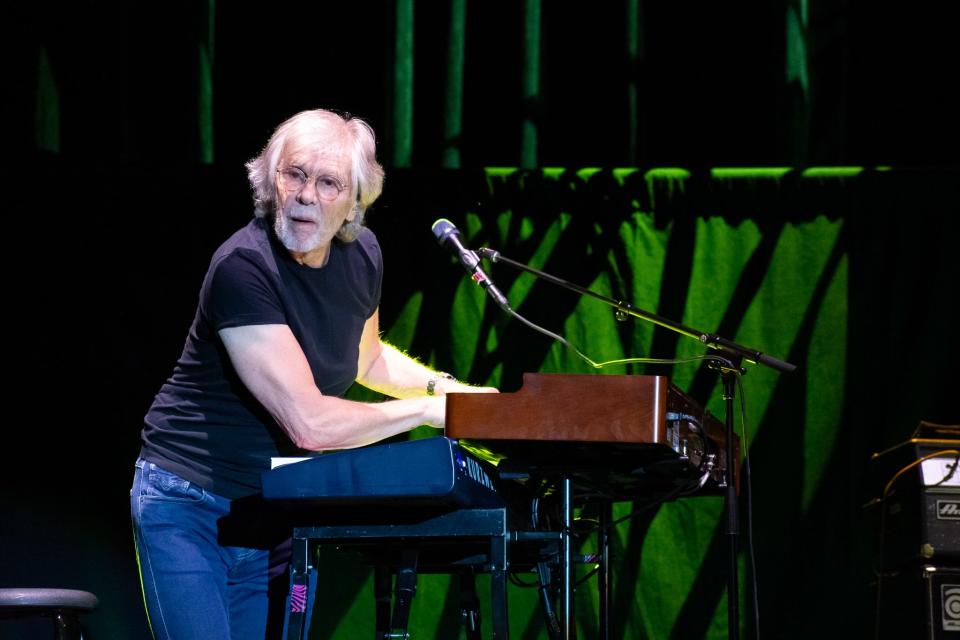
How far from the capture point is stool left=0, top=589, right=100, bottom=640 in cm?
266

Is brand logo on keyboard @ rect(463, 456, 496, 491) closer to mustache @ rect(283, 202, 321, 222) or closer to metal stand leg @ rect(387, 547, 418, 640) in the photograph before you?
metal stand leg @ rect(387, 547, 418, 640)

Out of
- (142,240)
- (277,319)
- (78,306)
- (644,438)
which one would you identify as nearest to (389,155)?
(142,240)

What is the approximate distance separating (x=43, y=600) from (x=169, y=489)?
0.51 m

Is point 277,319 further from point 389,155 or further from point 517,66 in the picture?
point 517,66

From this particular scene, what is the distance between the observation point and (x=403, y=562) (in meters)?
2.46

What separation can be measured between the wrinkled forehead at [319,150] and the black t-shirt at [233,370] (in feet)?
0.57

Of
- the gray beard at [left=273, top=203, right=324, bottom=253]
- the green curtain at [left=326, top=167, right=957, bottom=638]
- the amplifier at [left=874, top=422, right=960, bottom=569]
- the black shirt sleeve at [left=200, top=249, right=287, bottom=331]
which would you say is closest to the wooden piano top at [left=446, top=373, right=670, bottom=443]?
the black shirt sleeve at [left=200, top=249, right=287, bottom=331]

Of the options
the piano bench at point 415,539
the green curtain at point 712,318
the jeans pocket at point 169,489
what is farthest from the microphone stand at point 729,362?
the green curtain at point 712,318

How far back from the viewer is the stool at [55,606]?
2.66 meters

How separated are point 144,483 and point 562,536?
3.05 ft

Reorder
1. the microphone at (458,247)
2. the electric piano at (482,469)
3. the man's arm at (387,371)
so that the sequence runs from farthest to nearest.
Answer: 1. the man's arm at (387,371)
2. the microphone at (458,247)
3. the electric piano at (482,469)

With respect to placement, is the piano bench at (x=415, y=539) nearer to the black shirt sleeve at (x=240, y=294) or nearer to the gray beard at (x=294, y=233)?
the black shirt sleeve at (x=240, y=294)

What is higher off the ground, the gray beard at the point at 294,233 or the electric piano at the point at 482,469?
Result: the gray beard at the point at 294,233

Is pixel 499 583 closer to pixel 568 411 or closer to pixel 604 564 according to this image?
pixel 568 411
